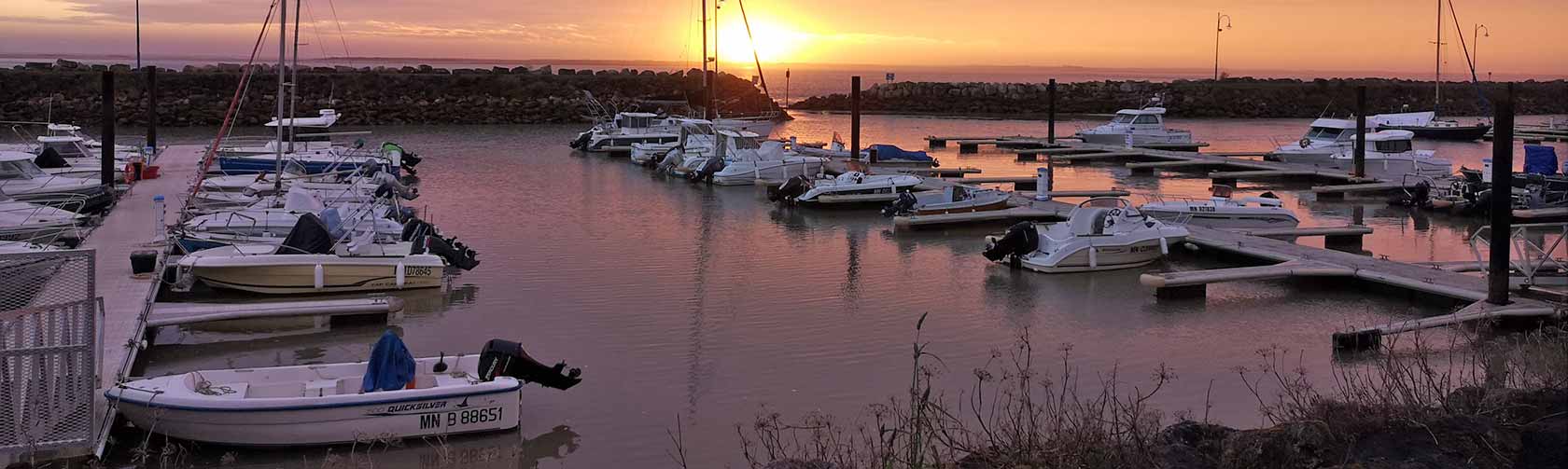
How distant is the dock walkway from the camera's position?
452 inches

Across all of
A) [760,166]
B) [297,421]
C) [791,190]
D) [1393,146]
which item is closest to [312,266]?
[297,421]

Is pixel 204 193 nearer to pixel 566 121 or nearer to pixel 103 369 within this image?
pixel 103 369

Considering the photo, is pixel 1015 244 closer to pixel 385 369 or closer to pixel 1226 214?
pixel 1226 214

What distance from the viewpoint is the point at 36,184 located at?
25.0 meters

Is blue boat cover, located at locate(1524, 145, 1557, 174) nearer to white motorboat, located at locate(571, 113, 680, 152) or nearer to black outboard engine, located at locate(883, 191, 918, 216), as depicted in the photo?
black outboard engine, located at locate(883, 191, 918, 216)

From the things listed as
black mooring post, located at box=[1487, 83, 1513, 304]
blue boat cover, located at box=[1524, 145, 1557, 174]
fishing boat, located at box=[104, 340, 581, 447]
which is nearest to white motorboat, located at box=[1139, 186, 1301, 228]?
blue boat cover, located at box=[1524, 145, 1557, 174]

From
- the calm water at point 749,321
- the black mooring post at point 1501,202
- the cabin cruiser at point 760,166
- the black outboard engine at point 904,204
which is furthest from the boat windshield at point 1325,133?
the black mooring post at point 1501,202

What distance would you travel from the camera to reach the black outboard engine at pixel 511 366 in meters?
10.9

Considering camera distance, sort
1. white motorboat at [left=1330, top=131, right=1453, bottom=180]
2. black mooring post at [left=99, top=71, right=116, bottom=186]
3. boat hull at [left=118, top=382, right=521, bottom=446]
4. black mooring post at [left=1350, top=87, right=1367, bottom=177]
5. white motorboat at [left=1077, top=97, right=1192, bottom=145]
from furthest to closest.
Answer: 1. white motorboat at [left=1077, top=97, right=1192, bottom=145]
2. white motorboat at [left=1330, top=131, right=1453, bottom=180]
3. black mooring post at [left=1350, top=87, right=1367, bottom=177]
4. black mooring post at [left=99, top=71, right=116, bottom=186]
5. boat hull at [left=118, top=382, right=521, bottom=446]

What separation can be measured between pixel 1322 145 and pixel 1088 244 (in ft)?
71.5

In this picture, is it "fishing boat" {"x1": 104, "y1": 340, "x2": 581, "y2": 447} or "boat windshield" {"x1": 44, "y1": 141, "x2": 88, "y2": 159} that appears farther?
"boat windshield" {"x1": 44, "y1": 141, "x2": 88, "y2": 159}

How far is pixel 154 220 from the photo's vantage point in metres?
21.2

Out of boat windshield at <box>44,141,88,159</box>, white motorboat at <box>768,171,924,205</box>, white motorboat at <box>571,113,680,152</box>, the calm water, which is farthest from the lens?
white motorboat at <box>571,113,680,152</box>

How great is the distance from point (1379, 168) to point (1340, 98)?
46790 mm
